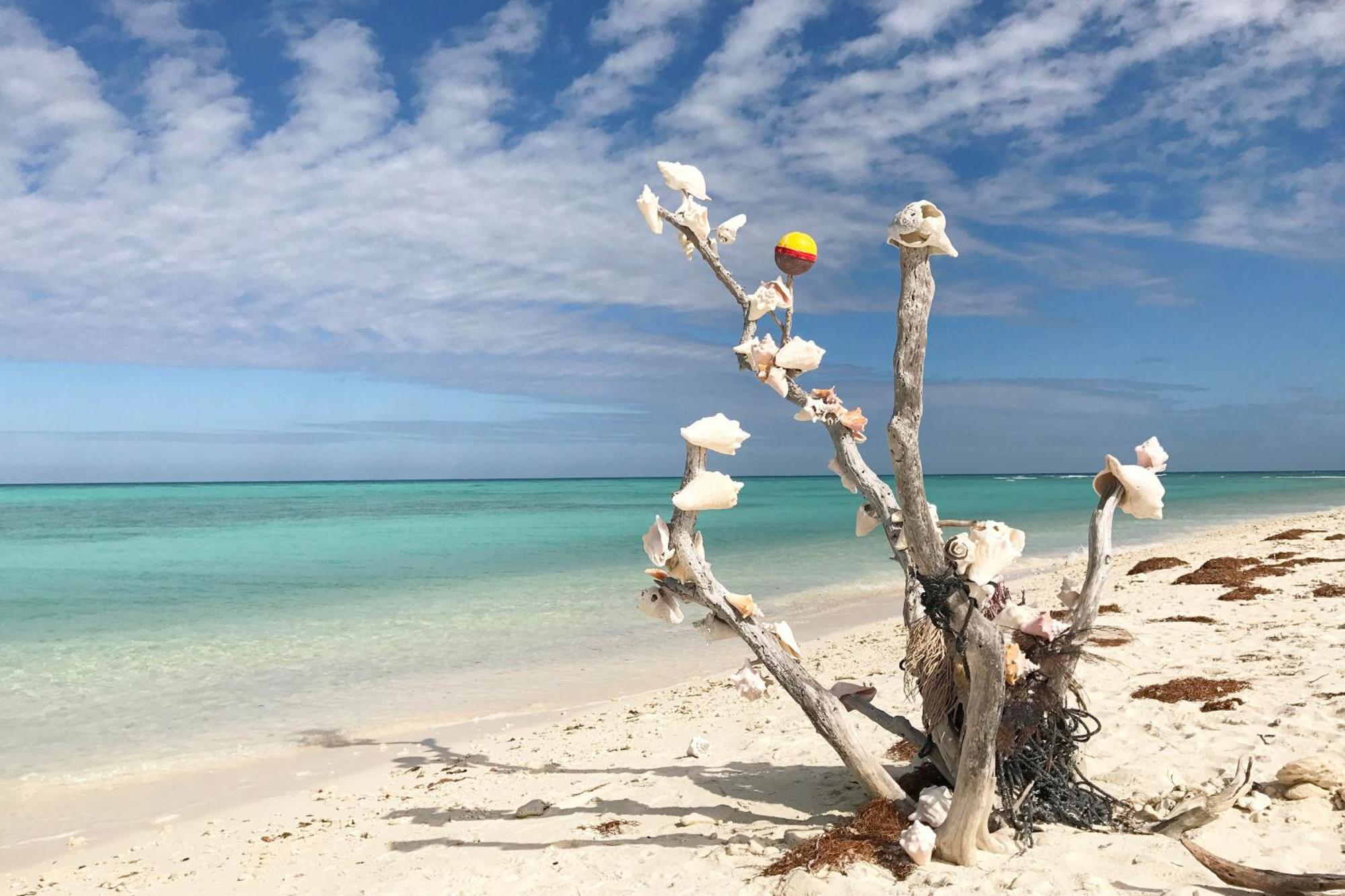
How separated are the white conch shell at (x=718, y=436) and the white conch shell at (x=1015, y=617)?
58.4 inches

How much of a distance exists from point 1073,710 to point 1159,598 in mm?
8653

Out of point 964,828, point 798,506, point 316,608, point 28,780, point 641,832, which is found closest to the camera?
point 964,828

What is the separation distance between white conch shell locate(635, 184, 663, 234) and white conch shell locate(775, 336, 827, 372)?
108cm

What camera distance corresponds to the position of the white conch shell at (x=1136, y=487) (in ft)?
12.5

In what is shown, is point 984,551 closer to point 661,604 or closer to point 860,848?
point 860,848

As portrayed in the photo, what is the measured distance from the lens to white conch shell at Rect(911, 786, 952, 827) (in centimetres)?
407

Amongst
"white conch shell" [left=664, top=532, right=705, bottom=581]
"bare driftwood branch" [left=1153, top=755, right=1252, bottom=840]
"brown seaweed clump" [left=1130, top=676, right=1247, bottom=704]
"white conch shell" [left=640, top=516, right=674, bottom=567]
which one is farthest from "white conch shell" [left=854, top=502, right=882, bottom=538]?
"brown seaweed clump" [left=1130, top=676, right=1247, bottom=704]

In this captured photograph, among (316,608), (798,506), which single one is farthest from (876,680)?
(798,506)

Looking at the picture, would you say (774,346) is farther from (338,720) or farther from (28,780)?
(28,780)

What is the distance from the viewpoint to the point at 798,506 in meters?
56.4

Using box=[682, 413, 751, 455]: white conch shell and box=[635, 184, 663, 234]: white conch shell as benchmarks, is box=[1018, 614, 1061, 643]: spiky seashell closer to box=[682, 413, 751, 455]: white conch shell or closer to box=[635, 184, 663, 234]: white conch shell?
box=[682, 413, 751, 455]: white conch shell

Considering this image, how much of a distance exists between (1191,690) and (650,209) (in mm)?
5161

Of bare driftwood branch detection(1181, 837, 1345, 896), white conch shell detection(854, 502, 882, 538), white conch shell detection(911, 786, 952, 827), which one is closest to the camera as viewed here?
bare driftwood branch detection(1181, 837, 1345, 896)

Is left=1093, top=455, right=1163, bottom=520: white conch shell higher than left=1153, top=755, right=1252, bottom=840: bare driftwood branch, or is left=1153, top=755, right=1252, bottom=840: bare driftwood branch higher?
left=1093, top=455, right=1163, bottom=520: white conch shell
